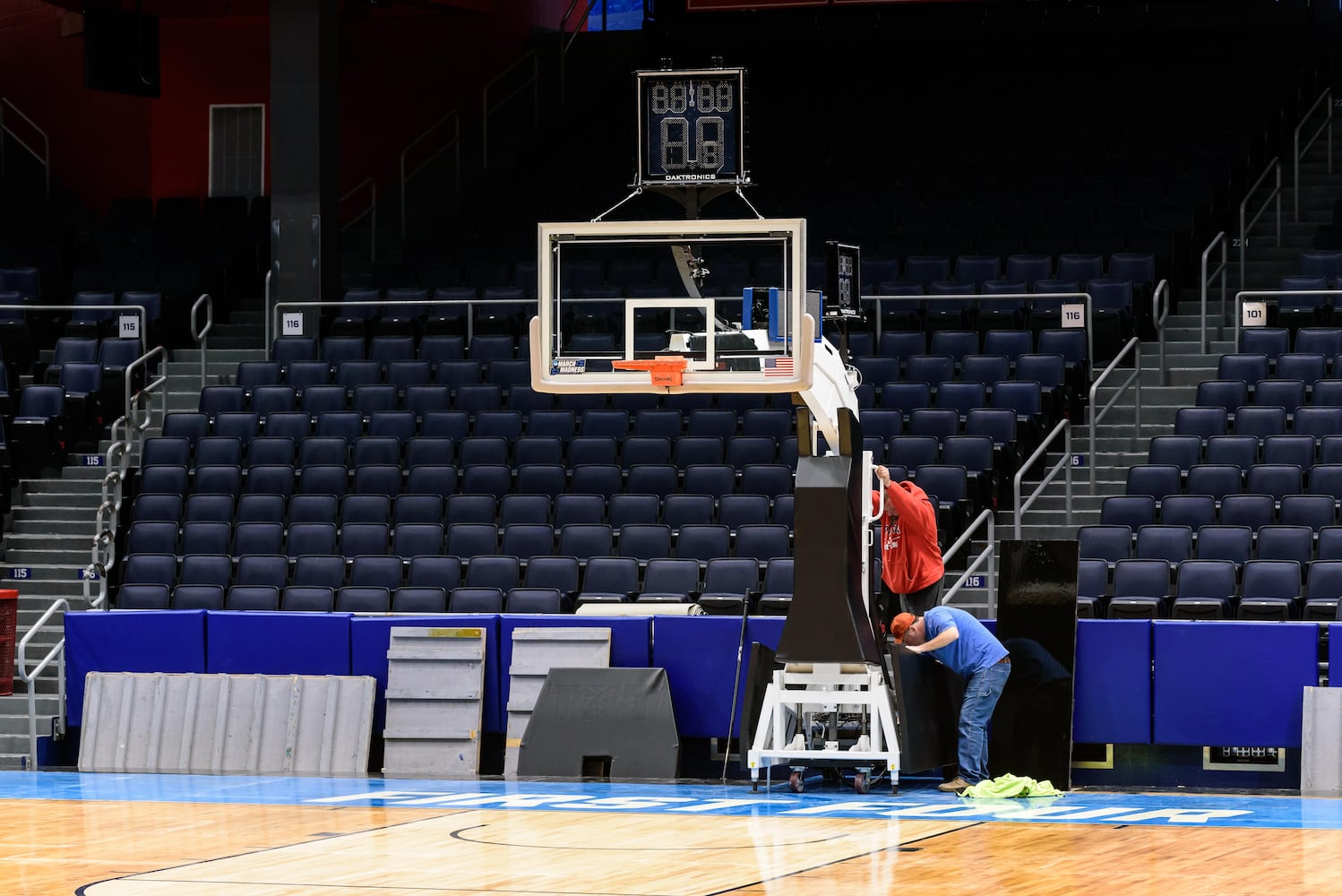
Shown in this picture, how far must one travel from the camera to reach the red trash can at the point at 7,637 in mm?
15297

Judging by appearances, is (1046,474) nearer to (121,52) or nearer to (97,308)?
(97,308)

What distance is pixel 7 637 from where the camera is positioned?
1549 cm

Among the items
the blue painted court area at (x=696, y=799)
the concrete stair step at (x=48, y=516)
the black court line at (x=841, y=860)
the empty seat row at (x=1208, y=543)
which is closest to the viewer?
the black court line at (x=841, y=860)

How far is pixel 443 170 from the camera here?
29703mm

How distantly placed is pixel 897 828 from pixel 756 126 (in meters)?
17.8

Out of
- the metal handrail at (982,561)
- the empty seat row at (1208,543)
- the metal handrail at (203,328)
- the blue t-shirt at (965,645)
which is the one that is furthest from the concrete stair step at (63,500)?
the blue t-shirt at (965,645)

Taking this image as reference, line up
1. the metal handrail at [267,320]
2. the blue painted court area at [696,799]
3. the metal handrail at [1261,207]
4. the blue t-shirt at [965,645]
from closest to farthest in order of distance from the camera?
the blue painted court area at [696,799] < the blue t-shirt at [965,645] < the metal handrail at [1261,207] < the metal handrail at [267,320]

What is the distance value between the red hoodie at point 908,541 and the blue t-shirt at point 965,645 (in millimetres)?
803

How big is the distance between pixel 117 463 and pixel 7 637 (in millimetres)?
6309

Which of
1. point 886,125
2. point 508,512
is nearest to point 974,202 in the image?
point 886,125

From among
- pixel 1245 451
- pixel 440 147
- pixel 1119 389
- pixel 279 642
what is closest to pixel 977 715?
pixel 279 642

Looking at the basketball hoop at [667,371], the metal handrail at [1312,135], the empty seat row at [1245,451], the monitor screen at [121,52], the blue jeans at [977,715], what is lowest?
the blue jeans at [977,715]

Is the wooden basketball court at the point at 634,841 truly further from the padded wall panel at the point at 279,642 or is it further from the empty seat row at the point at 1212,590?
the empty seat row at the point at 1212,590

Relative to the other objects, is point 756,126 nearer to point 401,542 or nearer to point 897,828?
point 401,542
